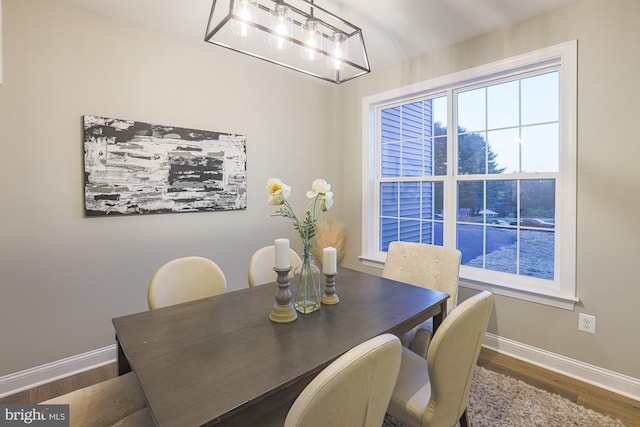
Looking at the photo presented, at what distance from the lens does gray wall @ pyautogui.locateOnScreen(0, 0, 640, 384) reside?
195 centimetres

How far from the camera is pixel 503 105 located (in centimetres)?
256

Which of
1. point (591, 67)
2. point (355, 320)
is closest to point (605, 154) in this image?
point (591, 67)

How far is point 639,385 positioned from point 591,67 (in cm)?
206

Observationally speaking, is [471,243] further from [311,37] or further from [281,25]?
[281,25]

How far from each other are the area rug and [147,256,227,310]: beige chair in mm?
1266

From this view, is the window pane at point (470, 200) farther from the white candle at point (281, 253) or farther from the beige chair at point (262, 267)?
the white candle at point (281, 253)

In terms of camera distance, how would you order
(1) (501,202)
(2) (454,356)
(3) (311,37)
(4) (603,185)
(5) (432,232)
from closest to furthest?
(2) (454,356) < (3) (311,37) < (4) (603,185) < (1) (501,202) < (5) (432,232)

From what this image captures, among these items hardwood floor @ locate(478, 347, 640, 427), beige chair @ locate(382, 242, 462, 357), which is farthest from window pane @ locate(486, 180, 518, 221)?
hardwood floor @ locate(478, 347, 640, 427)

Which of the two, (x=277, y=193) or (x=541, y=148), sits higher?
(x=541, y=148)

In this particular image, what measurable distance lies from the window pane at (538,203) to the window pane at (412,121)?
3.64ft

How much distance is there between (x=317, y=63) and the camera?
9.18ft

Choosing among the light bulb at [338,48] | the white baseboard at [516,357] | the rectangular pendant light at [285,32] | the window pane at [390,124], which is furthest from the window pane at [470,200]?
the light bulb at [338,48]

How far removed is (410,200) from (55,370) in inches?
128

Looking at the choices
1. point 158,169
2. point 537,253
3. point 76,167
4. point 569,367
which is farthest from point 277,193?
point 569,367
